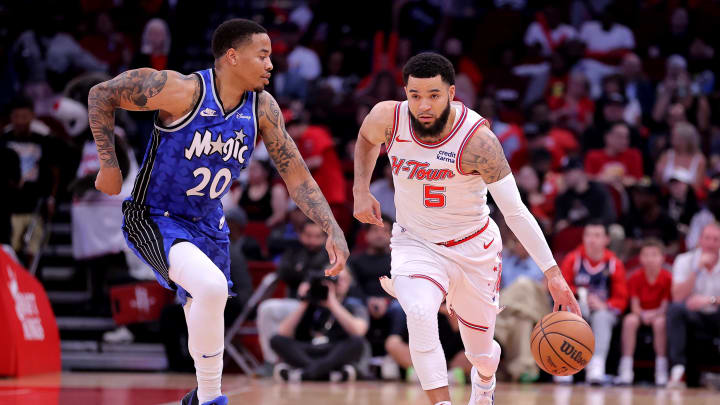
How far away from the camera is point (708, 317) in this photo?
10.1m

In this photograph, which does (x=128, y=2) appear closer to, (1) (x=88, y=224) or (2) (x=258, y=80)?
(1) (x=88, y=224)

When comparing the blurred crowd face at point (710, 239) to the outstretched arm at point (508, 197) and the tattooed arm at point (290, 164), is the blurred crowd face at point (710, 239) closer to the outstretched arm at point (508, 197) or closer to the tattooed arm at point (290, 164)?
the outstretched arm at point (508, 197)

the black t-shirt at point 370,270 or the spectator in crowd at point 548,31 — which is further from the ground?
the spectator in crowd at point 548,31

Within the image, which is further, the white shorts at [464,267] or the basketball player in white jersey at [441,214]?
the white shorts at [464,267]

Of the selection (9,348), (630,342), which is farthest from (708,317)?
(9,348)

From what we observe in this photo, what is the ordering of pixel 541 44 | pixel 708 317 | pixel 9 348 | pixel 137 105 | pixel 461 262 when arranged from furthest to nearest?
1. pixel 541 44
2. pixel 708 317
3. pixel 9 348
4. pixel 461 262
5. pixel 137 105

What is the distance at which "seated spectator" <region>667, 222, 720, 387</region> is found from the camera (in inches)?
395

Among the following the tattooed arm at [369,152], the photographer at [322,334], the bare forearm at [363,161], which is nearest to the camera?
the tattooed arm at [369,152]

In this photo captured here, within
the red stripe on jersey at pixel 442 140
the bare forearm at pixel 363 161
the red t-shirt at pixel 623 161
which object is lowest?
the bare forearm at pixel 363 161

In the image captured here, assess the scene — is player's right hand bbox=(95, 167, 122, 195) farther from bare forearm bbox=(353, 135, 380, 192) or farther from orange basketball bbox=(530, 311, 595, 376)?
orange basketball bbox=(530, 311, 595, 376)

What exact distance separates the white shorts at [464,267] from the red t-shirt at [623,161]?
7.02 meters

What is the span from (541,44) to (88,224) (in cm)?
806

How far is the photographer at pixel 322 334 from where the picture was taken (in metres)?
10.1

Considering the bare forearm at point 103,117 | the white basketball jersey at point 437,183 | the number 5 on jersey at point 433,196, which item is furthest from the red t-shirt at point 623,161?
the bare forearm at point 103,117
